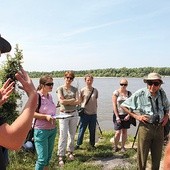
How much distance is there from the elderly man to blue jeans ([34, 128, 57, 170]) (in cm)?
144

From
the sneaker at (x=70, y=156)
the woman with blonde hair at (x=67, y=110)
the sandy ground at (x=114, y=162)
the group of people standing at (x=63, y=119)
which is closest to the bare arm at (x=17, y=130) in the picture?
the group of people standing at (x=63, y=119)

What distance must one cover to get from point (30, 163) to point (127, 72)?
7990cm

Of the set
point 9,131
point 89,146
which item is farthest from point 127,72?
point 9,131

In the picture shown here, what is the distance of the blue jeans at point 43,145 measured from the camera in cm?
463

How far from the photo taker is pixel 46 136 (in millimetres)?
4738

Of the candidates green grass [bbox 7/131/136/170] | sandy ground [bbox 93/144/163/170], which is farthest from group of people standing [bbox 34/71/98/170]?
sandy ground [bbox 93/144/163/170]

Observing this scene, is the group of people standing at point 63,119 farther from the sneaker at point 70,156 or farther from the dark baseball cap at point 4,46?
the dark baseball cap at point 4,46

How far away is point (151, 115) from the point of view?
493cm

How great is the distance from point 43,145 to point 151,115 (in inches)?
69.3

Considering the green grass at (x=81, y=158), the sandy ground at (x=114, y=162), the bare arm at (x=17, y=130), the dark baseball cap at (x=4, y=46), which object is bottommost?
the sandy ground at (x=114, y=162)

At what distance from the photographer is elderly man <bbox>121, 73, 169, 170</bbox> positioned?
4.94 m

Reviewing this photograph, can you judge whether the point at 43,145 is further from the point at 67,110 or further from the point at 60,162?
the point at 67,110

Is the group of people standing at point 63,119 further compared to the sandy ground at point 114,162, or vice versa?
the sandy ground at point 114,162

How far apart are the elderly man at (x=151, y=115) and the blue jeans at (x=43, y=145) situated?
4.74 ft
